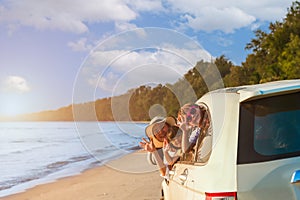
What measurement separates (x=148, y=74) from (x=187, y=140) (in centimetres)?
162

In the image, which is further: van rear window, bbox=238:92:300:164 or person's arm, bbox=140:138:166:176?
person's arm, bbox=140:138:166:176

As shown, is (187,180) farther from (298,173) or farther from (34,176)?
(34,176)

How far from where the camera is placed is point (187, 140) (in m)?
4.31

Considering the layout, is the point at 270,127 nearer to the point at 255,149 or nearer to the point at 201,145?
the point at 255,149

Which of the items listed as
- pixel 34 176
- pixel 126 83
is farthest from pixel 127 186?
pixel 34 176

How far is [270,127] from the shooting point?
320 cm

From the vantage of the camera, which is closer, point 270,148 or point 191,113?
point 270,148

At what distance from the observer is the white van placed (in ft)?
9.99

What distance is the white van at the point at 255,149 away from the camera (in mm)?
3045

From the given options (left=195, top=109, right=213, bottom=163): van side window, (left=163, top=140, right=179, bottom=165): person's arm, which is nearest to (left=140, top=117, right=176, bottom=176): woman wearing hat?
(left=163, top=140, right=179, bottom=165): person's arm

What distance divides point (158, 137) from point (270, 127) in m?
1.93

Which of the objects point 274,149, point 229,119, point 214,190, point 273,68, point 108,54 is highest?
point 273,68

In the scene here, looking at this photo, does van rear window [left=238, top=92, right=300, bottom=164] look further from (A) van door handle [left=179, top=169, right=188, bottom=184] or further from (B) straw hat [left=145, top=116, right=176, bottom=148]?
(B) straw hat [left=145, top=116, right=176, bottom=148]

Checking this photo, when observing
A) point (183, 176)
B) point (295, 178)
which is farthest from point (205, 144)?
point (295, 178)
